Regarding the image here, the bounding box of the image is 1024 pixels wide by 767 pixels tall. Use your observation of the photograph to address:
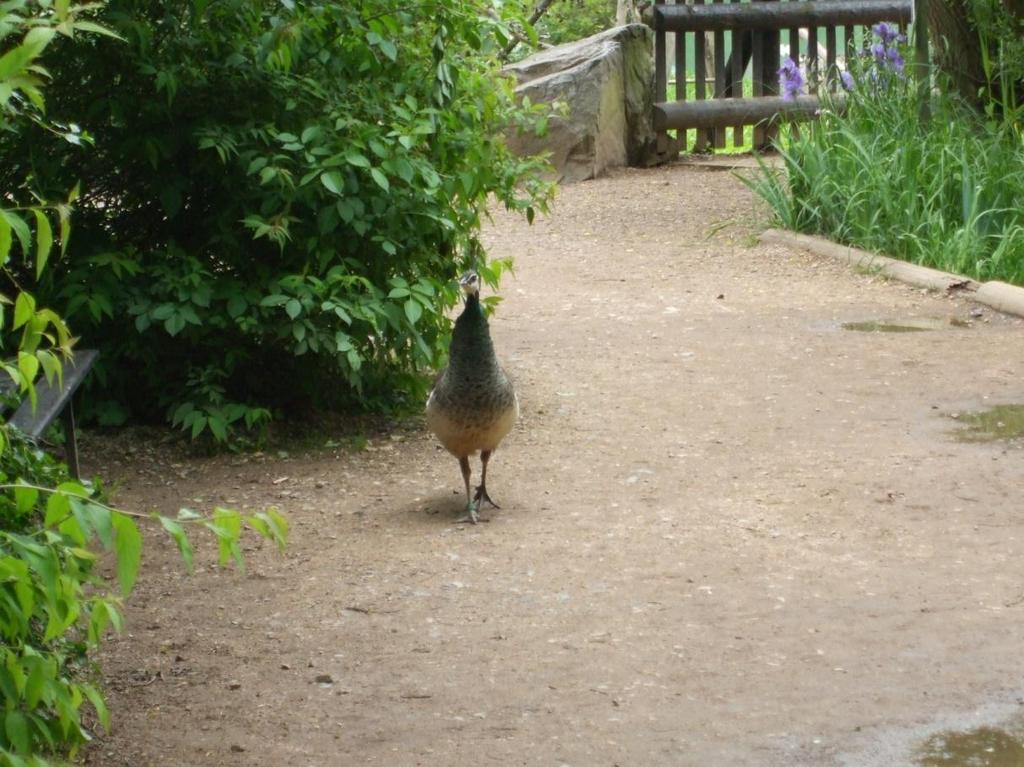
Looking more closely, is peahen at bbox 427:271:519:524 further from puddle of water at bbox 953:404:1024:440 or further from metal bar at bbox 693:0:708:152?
metal bar at bbox 693:0:708:152

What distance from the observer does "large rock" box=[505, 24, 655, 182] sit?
1478cm

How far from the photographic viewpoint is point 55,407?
4934mm

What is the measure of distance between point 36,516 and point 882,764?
2413 mm

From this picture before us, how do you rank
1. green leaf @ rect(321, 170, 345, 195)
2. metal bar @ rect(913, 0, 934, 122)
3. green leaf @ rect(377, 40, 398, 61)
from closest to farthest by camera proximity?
green leaf @ rect(321, 170, 345, 195) → green leaf @ rect(377, 40, 398, 61) → metal bar @ rect(913, 0, 934, 122)

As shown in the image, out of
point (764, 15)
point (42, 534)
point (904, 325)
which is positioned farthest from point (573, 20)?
point (42, 534)

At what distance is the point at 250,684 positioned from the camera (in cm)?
430

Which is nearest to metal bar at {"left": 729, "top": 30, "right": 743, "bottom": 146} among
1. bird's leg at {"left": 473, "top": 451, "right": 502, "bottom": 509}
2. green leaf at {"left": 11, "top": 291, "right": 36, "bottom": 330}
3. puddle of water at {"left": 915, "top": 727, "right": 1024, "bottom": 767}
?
bird's leg at {"left": 473, "top": 451, "right": 502, "bottom": 509}

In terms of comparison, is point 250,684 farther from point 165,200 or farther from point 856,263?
point 856,263

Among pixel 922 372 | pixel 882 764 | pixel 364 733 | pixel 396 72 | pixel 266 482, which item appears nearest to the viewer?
pixel 882 764

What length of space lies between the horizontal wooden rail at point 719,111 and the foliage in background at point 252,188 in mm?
9142

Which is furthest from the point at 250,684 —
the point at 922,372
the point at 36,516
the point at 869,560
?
the point at 922,372

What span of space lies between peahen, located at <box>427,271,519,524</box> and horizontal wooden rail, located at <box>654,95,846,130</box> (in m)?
10.5

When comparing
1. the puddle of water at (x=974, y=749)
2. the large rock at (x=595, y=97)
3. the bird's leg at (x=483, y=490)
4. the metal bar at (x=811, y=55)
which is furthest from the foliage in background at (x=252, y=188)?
the metal bar at (x=811, y=55)

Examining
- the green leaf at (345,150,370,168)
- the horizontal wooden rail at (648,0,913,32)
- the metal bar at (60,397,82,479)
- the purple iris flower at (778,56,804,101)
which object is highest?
the horizontal wooden rail at (648,0,913,32)
